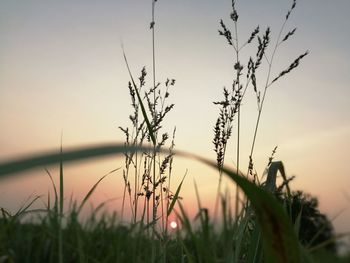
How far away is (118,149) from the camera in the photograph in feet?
2.63

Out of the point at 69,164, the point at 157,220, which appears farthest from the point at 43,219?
the point at 69,164

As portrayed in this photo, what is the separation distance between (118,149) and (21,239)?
3.80 feet

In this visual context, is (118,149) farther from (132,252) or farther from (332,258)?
(132,252)

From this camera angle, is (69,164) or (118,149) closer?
(69,164)

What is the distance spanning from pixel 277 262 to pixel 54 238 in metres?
0.86

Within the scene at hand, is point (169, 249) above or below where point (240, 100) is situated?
below

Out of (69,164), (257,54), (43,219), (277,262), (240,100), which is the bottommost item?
(277,262)

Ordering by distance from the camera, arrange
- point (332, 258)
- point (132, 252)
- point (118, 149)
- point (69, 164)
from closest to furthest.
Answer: point (69, 164)
point (118, 149)
point (332, 258)
point (132, 252)

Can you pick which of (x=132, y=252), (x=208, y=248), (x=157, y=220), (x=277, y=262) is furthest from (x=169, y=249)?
(x=277, y=262)

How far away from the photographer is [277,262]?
1.31 meters

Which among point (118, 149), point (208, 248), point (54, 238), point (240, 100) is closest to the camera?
point (118, 149)

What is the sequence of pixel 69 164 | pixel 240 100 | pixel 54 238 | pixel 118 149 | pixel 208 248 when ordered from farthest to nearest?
pixel 240 100 < pixel 54 238 < pixel 208 248 < pixel 118 149 < pixel 69 164

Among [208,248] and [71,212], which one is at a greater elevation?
[71,212]

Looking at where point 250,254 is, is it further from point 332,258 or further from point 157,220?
point 157,220
